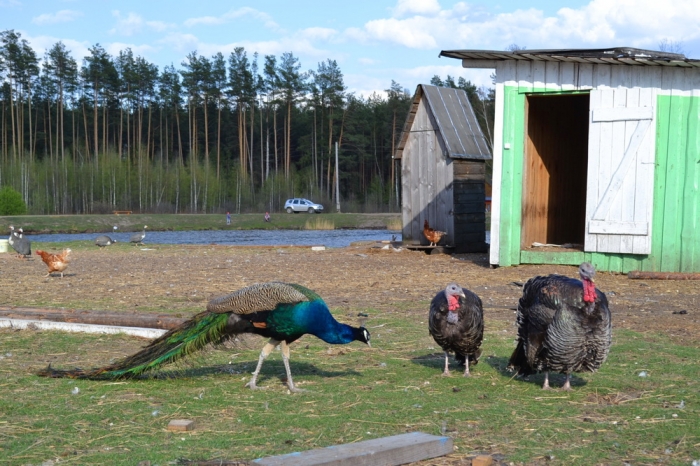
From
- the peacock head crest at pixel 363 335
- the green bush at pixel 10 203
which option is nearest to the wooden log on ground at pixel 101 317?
the peacock head crest at pixel 363 335

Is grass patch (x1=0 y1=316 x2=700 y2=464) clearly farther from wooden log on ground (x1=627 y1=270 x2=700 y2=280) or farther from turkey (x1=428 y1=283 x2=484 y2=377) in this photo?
wooden log on ground (x1=627 y1=270 x2=700 y2=280)

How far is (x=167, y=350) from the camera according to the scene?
7.72 metres

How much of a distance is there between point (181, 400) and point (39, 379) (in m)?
1.65

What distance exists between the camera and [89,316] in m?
10.7

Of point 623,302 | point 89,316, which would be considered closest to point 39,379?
point 89,316

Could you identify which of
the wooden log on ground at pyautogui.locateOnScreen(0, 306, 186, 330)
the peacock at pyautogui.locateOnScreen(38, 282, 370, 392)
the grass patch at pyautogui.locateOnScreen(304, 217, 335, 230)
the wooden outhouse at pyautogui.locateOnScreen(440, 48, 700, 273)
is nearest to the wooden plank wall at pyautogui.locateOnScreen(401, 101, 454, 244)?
the wooden outhouse at pyautogui.locateOnScreen(440, 48, 700, 273)

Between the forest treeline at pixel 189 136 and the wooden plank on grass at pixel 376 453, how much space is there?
6578 cm

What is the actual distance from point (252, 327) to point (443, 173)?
1598 cm

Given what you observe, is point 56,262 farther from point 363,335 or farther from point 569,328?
point 569,328

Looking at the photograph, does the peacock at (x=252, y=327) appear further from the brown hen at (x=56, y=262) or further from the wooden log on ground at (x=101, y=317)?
the brown hen at (x=56, y=262)

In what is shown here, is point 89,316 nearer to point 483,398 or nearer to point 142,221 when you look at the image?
point 483,398

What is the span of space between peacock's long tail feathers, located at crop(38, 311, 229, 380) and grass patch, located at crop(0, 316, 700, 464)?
0.45 feet

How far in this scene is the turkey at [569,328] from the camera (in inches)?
285

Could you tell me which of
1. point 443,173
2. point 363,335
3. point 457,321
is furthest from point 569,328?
point 443,173
